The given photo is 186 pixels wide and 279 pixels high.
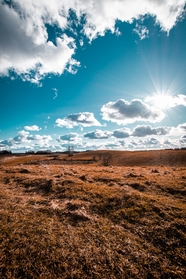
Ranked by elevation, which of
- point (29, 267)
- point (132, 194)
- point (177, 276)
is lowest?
point (177, 276)

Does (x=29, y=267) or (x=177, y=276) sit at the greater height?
(x=29, y=267)

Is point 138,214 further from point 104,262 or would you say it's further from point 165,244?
point 104,262

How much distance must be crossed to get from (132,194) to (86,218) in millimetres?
3710

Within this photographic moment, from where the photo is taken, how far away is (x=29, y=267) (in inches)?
193

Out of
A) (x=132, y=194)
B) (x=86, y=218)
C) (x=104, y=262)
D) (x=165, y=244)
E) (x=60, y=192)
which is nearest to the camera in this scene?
(x=104, y=262)

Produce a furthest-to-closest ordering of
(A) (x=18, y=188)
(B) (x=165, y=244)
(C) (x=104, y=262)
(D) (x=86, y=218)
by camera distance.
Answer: (A) (x=18, y=188)
(D) (x=86, y=218)
(B) (x=165, y=244)
(C) (x=104, y=262)

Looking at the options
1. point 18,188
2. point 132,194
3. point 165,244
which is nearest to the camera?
point 165,244

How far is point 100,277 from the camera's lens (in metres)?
4.62

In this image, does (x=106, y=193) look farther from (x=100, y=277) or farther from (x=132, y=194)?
(x=100, y=277)

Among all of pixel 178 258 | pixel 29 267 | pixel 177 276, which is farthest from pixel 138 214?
pixel 29 267

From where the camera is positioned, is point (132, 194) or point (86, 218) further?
point (132, 194)

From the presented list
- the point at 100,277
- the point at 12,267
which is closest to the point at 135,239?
the point at 100,277

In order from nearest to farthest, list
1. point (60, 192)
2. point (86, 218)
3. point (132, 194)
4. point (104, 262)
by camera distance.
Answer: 1. point (104, 262)
2. point (86, 218)
3. point (132, 194)
4. point (60, 192)

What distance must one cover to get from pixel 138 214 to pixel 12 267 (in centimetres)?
571
